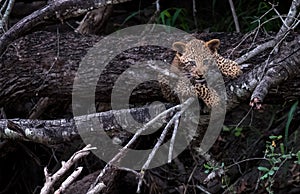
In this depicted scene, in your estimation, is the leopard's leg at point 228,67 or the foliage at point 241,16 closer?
the leopard's leg at point 228,67

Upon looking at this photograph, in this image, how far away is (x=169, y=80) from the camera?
252 centimetres

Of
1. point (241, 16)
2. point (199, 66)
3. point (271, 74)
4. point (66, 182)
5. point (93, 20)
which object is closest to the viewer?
point (66, 182)

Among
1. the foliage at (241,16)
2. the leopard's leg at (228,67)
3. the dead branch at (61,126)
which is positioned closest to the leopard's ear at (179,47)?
the leopard's leg at (228,67)

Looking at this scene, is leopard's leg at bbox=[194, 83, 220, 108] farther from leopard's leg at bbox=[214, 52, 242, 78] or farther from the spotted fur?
leopard's leg at bbox=[214, 52, 242, 78]

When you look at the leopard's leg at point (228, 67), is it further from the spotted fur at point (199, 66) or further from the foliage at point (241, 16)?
the foliage at point (241, 16)

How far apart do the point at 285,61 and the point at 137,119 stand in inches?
25.8

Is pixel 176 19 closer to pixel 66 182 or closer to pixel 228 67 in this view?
pixel 228 67

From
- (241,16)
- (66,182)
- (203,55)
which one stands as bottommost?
(241,16)

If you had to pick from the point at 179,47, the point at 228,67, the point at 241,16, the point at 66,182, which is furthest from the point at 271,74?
the point at 241,16

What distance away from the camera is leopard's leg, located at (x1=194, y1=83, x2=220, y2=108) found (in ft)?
7.73

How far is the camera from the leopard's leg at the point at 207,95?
7.73 ft

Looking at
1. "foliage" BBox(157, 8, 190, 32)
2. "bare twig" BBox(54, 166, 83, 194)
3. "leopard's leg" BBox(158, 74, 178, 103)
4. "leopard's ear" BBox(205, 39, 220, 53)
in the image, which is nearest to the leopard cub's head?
"leopard's ear" BBox(205, 39, 220, 53)

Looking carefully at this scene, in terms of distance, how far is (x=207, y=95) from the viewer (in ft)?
7.76

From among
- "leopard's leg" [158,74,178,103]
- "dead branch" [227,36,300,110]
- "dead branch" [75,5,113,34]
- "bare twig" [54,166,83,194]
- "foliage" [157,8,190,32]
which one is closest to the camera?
"bare twig" [54,166,83,194]
